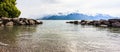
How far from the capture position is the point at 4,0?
71.1 m

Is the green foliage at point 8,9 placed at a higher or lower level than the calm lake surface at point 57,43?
higher

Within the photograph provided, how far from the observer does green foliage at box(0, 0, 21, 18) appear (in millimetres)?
69562

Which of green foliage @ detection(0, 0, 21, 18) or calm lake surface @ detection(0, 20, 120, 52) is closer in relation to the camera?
calm lake surface @ detection(0, 20, 120, 52)

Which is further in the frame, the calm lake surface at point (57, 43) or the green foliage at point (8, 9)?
the green foliage at point (8, 9)

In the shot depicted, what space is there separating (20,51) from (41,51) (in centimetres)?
158

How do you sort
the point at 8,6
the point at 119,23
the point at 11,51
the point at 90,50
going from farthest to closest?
the point at 8,6 < the point at 119,23 < the point at 90,50 < the point at 11,51

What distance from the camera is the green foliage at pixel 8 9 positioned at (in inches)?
2739

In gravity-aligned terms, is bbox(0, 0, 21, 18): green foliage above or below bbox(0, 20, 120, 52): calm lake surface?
above

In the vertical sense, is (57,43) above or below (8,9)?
below

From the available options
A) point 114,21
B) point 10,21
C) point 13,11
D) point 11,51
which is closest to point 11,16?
point 13,11

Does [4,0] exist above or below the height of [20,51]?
above

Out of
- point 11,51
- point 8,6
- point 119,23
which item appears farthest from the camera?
point 8,6

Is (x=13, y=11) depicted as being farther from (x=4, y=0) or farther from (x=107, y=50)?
(x=107, y=50)

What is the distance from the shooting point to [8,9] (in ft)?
232
